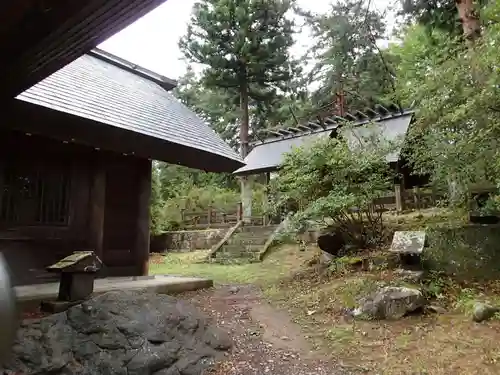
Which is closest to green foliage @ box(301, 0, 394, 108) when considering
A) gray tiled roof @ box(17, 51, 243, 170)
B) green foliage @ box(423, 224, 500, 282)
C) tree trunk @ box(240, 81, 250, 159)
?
tree trunk @ box(240, 81, 250, 159)

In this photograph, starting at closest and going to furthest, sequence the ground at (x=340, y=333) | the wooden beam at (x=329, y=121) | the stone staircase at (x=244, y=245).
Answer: the ground at (x=340, y=333) < the stone staircase at (x=244, y=245) < the wooden beam at (x=329, y=121)

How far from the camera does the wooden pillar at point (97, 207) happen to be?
7.61 meters

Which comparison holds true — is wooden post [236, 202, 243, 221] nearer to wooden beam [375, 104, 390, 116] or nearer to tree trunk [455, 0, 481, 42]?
wooden beam [375, 104, 390, 116]

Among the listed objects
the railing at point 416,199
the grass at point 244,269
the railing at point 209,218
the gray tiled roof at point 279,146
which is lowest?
the grass at point 244,269

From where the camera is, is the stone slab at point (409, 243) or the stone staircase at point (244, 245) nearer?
the stone slab at point (409, 243)

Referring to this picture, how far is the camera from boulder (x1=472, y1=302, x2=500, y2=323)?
4941 millimetres

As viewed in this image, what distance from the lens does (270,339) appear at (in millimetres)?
5113

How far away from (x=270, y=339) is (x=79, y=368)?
7.64 feet

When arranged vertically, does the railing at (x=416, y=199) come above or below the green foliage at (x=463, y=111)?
below

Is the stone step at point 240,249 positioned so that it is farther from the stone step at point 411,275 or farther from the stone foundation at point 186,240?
the stone step at point 411,275

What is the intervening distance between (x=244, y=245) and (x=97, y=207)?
7.38 metres

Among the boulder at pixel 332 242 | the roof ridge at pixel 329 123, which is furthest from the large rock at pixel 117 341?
the roof ridge at pixel 329 123

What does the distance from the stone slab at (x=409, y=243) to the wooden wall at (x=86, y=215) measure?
5.29 m

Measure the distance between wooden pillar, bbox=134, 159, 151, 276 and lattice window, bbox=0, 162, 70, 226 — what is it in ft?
5.24
